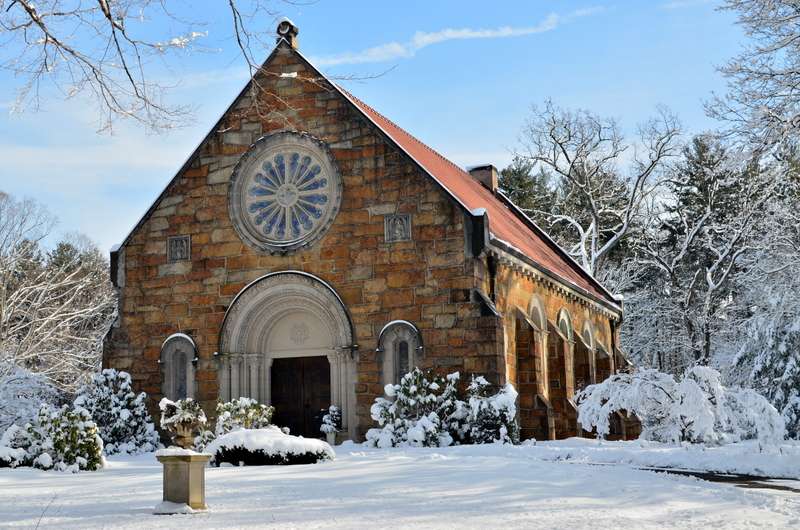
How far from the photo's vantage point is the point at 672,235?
46438 mm

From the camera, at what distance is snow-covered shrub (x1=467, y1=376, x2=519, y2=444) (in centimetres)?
1931

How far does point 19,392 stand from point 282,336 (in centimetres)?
1420

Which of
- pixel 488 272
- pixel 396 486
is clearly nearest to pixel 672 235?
pixel 488 272

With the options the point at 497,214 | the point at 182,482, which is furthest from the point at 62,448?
the point at 497,214

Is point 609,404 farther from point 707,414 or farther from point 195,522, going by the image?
point 195,522

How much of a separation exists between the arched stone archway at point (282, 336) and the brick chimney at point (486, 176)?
1326 cm

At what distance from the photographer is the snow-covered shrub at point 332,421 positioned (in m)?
21.0

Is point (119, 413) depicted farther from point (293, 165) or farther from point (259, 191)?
point (293, 165)

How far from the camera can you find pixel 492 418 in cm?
1941

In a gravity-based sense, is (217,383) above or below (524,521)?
above

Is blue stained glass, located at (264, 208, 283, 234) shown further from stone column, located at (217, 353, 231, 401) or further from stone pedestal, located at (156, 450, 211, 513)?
stone pedestal, located at (156, 450, 211, 513)

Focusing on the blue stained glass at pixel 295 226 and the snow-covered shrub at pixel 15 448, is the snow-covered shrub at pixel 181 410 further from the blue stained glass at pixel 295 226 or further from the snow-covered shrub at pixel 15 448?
the blue stained glass at pixel 295 226

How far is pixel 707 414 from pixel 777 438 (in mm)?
1164

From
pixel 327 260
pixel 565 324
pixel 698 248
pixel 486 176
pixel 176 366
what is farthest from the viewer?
pixel 698 248
